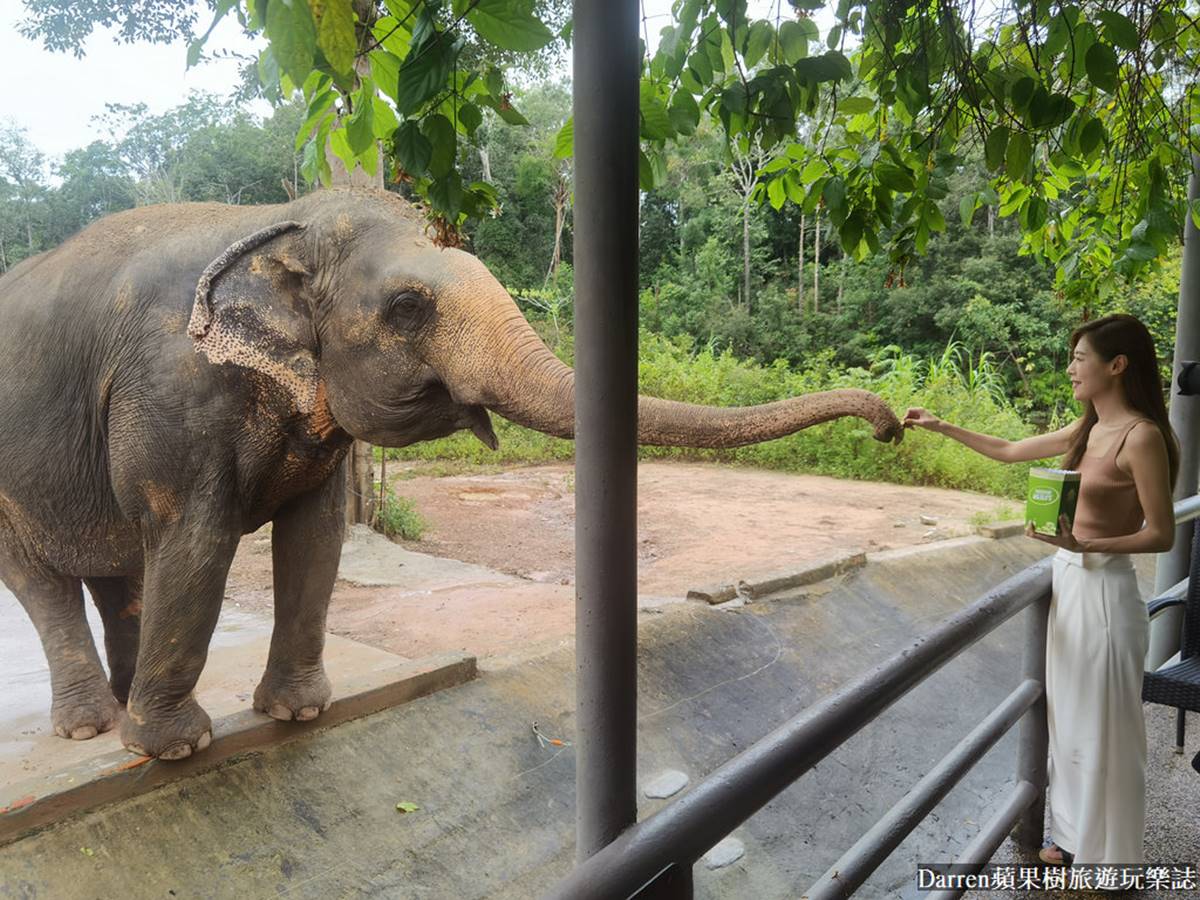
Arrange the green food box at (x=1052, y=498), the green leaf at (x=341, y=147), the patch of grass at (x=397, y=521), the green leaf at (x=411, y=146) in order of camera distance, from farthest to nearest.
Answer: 1. the patch of grass at (x=397, y=521)
2. the green food box at (x=1052, y=498)
3. the green leaf at (x=341, y=147)
4. the green leaf at (x=411, y=146)

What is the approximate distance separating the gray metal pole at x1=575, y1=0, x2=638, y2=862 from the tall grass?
10.4 metres

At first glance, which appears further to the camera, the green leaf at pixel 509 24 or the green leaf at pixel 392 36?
the green leaf at pixel 392 36

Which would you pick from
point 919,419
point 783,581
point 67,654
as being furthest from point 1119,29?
point 783,581

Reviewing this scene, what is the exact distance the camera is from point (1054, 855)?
8.35 ft

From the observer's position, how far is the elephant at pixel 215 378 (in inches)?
95.9

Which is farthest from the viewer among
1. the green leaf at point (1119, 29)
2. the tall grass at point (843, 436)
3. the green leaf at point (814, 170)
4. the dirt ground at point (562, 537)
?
the tall grass at point (843, 436)

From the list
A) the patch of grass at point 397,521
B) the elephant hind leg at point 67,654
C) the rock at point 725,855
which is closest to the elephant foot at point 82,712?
the elephant hind leg at point 67,654

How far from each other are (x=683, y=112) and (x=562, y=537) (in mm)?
6668

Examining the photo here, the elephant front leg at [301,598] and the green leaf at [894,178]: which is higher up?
the green leaf at [894,178]

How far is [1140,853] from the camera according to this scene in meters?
2.35

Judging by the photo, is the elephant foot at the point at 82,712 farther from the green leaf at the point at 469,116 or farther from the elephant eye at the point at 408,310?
the green leaf at the point at 469,116

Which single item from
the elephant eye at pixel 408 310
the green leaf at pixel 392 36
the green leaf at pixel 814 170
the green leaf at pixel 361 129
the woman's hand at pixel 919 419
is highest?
the green leaf at pixel 814 170

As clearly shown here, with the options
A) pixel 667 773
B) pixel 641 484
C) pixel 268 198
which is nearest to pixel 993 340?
pixel 641 484

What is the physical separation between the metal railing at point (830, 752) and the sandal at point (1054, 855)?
1.1 inches
